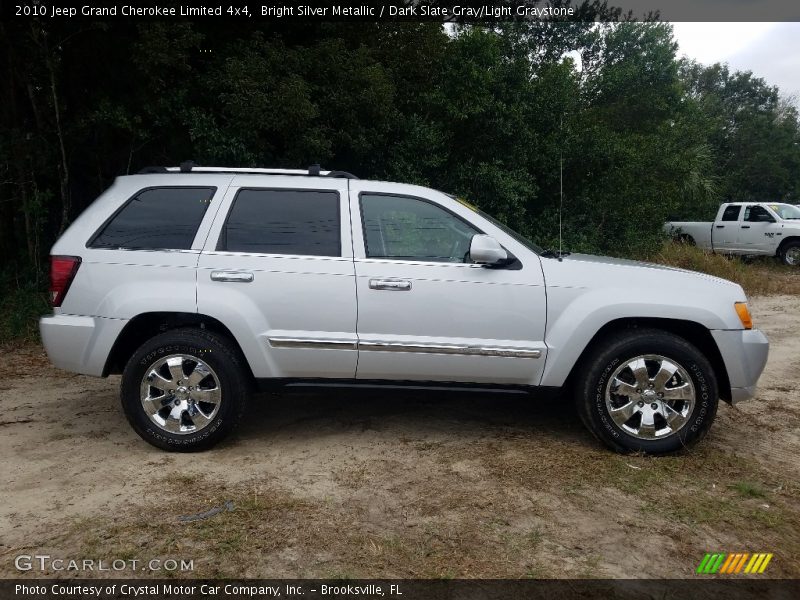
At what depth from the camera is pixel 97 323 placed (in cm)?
436

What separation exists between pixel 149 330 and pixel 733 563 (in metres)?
3.74

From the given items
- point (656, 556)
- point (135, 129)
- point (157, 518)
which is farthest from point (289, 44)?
point (656, 556)

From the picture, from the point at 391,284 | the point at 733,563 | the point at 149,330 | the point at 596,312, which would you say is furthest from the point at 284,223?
the point at 733,563

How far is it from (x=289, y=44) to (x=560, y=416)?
8452 mm

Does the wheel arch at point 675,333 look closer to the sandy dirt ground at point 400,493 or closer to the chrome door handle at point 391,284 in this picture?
the sandy dirt ground at point 400,493

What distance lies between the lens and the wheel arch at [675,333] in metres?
4.42

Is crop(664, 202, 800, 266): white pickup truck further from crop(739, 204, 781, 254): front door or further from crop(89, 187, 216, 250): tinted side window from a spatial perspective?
crop(89, 187, 216, 250): tinted side window

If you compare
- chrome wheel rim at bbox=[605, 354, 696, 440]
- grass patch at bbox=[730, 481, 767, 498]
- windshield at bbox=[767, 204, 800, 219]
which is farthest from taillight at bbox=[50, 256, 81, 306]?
windshield at bbox=[767, 204, 800, 219]

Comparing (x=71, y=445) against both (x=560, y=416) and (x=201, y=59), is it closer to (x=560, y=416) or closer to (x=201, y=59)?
(x=560, y=416)

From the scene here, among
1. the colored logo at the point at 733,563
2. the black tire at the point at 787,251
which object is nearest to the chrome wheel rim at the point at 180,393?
the colored logo at the point at 733,563

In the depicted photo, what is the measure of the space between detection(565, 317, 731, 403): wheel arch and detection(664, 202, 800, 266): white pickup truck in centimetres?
1407

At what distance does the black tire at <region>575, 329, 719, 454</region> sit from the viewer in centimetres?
428

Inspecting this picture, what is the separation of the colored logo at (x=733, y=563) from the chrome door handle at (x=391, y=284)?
2244mm

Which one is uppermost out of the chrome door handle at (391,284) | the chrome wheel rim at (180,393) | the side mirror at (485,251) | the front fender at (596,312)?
the side mirror at (485,251)
